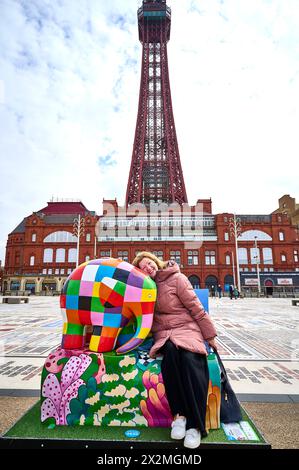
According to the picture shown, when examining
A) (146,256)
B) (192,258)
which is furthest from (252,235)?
(146,256)

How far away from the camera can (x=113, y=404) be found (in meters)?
1.86

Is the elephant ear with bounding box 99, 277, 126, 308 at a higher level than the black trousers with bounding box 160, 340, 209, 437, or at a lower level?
higher

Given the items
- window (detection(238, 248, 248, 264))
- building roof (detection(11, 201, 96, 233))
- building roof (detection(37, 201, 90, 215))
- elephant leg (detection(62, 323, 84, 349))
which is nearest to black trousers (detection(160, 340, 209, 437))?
elephant leg (detection(62, 323, 84, 349))

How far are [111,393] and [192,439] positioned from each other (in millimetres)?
574

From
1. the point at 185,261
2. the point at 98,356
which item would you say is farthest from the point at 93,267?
the point at 185,261

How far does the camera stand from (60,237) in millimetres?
43438

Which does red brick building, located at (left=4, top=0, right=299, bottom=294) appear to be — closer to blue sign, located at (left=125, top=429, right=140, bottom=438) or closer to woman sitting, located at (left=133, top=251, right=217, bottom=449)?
woman sitting, located at (left=133, top=251, right=217, bottom=449)

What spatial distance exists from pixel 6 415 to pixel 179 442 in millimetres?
→ 1410

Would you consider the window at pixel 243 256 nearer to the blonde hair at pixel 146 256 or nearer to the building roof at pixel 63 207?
the building roof at pixel 63 207

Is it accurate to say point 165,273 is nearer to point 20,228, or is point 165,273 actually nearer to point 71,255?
point 71,255

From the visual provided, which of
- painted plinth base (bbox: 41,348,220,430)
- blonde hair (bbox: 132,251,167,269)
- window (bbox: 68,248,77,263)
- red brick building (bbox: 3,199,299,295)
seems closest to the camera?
painted plinth base (bbox: 41,348,220,430)

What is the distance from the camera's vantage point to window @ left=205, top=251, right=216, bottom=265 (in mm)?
41625
